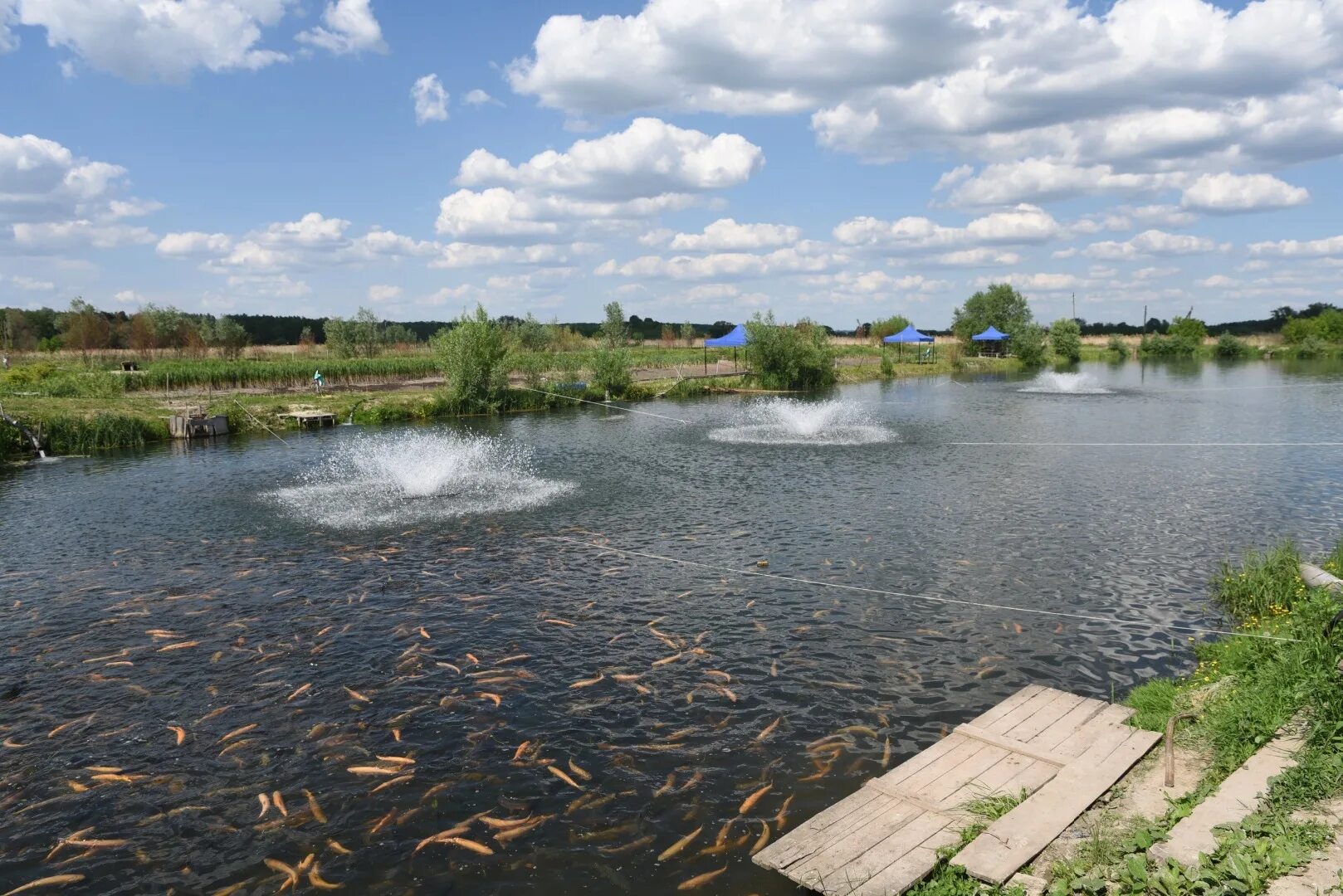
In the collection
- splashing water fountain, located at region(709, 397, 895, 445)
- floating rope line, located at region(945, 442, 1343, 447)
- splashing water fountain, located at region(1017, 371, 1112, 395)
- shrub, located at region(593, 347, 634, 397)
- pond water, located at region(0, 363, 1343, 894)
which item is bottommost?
pond water, located at region(0, 363, 1343, 894)

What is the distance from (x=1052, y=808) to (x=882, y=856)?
1.78 metres

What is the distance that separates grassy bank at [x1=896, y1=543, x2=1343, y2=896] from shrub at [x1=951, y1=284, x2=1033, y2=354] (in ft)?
431

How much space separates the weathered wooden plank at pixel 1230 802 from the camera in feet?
21.9

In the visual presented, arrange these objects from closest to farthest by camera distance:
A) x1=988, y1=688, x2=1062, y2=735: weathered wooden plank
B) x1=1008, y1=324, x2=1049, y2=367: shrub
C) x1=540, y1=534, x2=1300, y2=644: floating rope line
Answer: x1=988, y1=688, x2=1062, y2=735: weathered wooden plank → x1=540, y1=534, x2=1300, y2=644: floating rope line → x1=1008, y1=324, x2=1049, y2=367: shrub

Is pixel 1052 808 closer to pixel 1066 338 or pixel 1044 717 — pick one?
pixel 1044 717

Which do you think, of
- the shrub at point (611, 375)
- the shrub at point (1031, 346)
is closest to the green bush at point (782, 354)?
the shrub at point (611, 375)

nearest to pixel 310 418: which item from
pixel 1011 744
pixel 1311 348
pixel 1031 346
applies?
pixel 1011 744

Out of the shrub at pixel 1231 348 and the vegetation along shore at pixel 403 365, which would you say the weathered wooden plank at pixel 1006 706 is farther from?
the shrub at pixel 1231 348

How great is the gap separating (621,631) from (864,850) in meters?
7.16

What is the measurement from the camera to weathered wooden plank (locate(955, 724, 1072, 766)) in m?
9.08

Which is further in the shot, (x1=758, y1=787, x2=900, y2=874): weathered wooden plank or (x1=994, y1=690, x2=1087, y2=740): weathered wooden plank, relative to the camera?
(x1=994, y1=690, x2=1087, y2=740): weathered wooden plank

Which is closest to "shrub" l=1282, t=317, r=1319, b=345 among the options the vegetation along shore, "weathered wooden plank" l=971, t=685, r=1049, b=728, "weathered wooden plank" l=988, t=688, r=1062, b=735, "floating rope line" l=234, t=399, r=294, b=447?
the vegetation along shore

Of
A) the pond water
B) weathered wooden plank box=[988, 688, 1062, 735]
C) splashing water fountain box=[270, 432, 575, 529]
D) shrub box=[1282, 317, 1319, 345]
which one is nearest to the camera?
the pond water

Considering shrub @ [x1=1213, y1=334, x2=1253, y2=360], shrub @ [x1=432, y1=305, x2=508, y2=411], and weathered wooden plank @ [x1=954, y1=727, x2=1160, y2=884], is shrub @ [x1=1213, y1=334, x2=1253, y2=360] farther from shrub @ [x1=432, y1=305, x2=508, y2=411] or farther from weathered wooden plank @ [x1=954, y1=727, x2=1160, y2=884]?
weathered wooden plank @ [x1=954, y1=727, x2=1160, y2=884]
